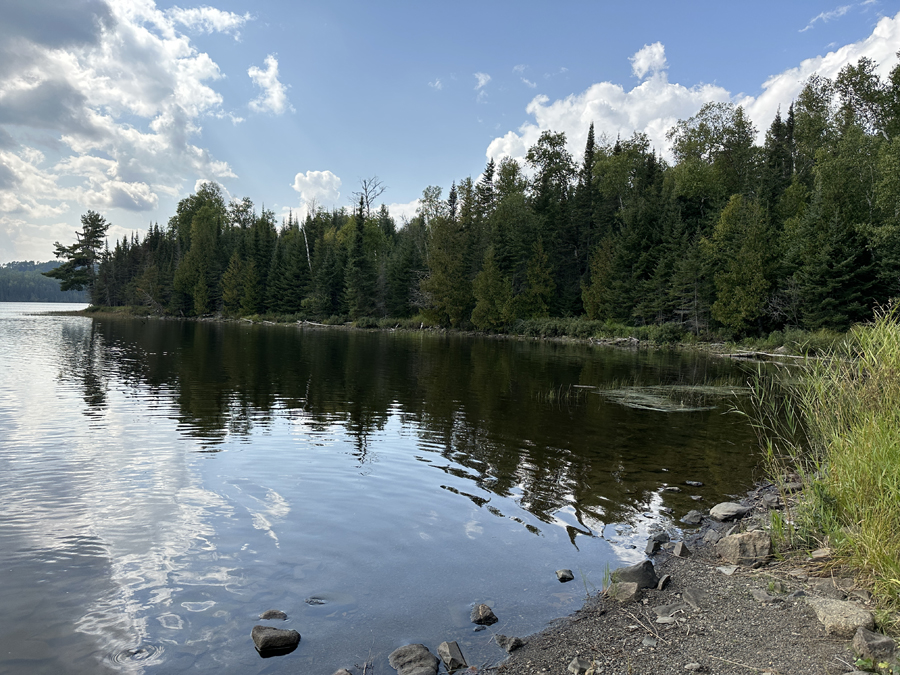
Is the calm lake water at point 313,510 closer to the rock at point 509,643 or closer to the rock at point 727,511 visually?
the rock at point 509,643

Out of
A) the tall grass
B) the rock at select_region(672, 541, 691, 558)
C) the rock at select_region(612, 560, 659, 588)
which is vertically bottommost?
the rock at select_region(672, 541, 691, 558)

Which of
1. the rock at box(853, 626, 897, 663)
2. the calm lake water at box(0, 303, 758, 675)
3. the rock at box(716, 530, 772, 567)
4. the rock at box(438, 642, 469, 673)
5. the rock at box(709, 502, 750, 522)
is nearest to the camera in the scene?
the rock at box(853, 626, 897, 663)

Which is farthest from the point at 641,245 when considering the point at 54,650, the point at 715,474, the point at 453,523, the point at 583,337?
the point at 54,650

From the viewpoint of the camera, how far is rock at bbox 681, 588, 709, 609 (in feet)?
18.5

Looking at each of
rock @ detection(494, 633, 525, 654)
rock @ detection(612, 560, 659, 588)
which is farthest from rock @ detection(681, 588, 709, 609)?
rock @ detection(494, 633, 525, 654)

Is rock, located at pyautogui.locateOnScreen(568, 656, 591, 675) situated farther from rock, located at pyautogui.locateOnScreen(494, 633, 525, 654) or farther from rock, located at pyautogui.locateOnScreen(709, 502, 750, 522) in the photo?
rock, located at pyautogui.locateOnScreen(709, 502, 750, 522)

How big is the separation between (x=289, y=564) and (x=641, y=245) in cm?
6126

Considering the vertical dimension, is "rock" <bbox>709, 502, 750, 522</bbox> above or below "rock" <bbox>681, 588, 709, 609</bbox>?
below

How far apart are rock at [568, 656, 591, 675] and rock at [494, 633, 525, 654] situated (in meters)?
0.62

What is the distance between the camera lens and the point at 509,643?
5.18 meters

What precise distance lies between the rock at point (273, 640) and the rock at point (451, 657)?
4.79 feet

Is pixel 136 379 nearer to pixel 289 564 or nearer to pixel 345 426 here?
pixel 345 426

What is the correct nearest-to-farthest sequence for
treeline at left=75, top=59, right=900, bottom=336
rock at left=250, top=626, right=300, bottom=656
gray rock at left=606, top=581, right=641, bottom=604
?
rock at left=250, top=626, right=300, bottom=656, gray rock at left=606, top=581, right=641, bottom=604, treeline at left=75, top=59, right=900, bottom=336

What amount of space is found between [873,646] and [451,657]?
3.37 m
